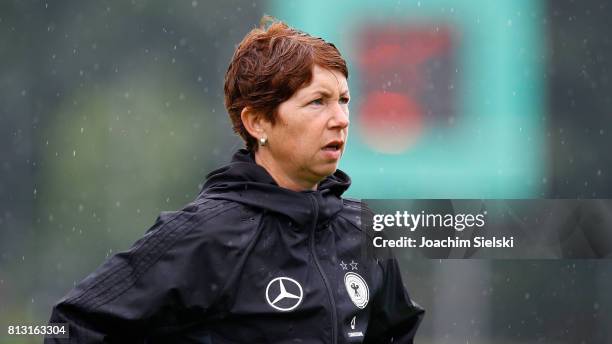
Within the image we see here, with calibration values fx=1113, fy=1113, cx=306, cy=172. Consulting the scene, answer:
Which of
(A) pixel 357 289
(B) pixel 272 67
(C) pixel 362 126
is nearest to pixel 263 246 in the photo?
(A) pixel 357 289

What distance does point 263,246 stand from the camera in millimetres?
2453

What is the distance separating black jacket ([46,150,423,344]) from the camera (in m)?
2.34

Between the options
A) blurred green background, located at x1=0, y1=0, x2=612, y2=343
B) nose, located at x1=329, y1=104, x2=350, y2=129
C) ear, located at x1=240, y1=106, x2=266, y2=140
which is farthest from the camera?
blurred green background, located at x1=0, y1=0, x2=612, y2=343

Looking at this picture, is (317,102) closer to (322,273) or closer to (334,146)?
(334,146)

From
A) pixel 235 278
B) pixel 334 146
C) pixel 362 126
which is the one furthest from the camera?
pixel 362 126

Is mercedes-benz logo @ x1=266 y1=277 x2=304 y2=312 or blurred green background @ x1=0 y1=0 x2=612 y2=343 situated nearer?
mercedes-benz logo @ x1=266 y1=277 x2=304 y2=312

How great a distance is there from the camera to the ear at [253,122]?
8.42 ft

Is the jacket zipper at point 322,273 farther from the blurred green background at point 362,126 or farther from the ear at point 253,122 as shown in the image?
the blurred green background at point 362,126

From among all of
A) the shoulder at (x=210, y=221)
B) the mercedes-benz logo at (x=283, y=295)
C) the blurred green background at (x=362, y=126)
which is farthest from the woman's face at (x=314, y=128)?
the blurred green background at (x=362, y=126)

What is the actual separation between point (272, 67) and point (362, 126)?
16.2ft

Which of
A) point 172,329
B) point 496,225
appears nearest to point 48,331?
point 172,329

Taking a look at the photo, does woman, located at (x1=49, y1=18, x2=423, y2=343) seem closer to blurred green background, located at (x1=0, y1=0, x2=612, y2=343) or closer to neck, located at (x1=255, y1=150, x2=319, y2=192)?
neck, located at (x1=255, y1=150, x2=319, y2=192)

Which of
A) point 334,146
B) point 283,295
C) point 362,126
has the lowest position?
point 283,295

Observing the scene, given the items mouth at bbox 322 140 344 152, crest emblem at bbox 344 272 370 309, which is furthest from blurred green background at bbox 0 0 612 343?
mouth at bbox 322 140 344 152
